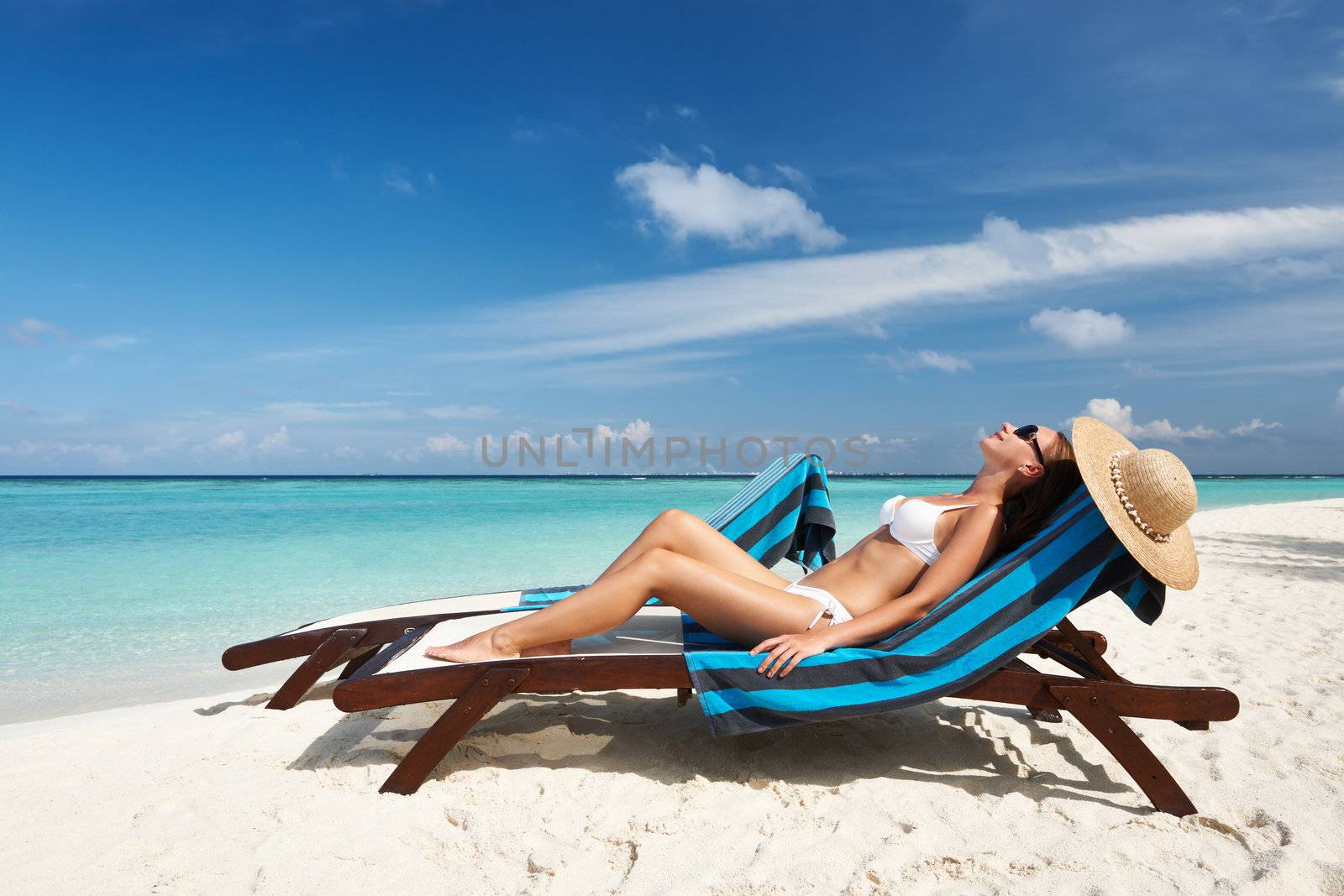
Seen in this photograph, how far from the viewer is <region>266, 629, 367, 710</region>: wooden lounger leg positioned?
145 inches

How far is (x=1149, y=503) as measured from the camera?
281cm

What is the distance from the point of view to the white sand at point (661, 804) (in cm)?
230

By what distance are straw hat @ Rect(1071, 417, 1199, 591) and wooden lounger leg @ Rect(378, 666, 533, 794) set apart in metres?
2.16

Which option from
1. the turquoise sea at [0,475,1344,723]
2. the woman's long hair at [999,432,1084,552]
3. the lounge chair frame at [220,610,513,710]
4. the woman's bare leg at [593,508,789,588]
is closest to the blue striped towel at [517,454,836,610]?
the lounge chair frame at [220,610,513,710]

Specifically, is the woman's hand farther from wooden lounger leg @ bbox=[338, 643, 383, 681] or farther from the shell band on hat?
wooden lounger leg @ bbox=[338, 643, 383, 681]

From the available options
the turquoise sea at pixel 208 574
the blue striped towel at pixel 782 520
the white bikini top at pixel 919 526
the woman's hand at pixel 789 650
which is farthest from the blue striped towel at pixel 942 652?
the turquoise sea at pixel 208 574

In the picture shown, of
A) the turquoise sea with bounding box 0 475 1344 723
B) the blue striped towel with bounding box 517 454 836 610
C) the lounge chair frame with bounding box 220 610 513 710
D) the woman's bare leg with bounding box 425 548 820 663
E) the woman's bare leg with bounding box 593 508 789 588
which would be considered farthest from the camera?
the turquoise sea with bounding box 0 475 1344 723

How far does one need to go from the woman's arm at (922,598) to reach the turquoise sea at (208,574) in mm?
3906

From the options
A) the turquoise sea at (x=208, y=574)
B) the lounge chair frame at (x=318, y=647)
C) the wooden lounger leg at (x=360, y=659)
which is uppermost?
the lounge chair frame at (x=318, y=647)

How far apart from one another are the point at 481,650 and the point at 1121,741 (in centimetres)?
230

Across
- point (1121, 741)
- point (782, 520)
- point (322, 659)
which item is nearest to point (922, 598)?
point (1121, 741)

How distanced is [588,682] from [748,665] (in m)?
0.58

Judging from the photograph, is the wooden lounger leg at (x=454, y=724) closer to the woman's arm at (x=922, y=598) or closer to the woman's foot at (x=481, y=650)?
the woman's foot at (x=481, y=650)

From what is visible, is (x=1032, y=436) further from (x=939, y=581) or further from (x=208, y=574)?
(x=208, y=574)
